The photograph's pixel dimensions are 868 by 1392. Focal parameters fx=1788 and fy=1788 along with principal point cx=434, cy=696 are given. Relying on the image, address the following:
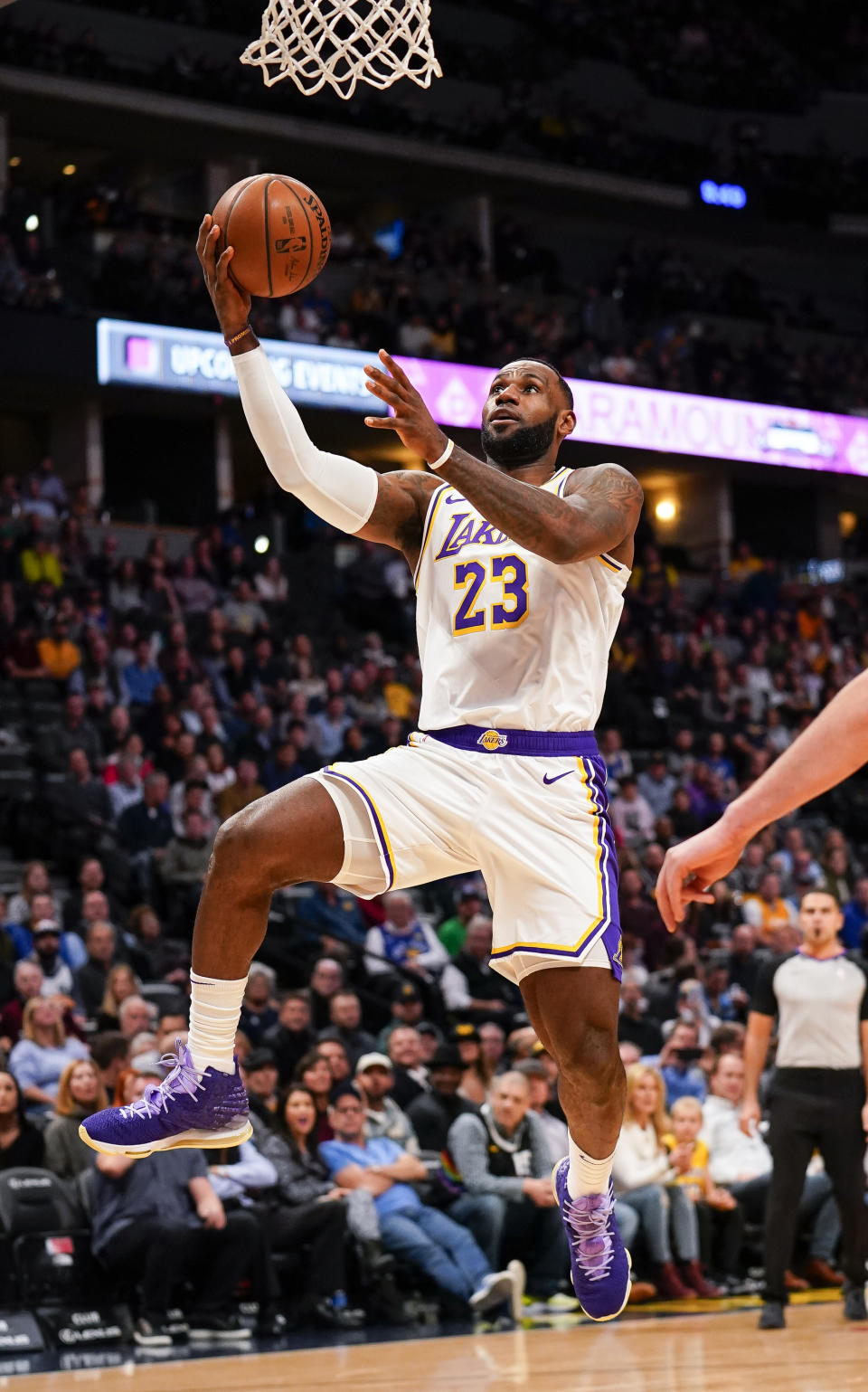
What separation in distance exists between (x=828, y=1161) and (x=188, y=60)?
18.6 metres

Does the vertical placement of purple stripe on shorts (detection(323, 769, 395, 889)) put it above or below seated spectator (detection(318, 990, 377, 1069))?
above

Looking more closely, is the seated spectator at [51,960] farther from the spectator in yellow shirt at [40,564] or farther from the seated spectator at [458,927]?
the spectator in yellow shirt at [40,564]

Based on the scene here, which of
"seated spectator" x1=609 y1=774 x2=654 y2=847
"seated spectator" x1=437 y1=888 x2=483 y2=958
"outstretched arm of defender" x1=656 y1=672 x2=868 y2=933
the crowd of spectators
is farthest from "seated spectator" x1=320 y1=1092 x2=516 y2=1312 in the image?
"seated spectator" x1=609 y1=774 x2=654 y2=847

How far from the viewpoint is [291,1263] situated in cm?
898

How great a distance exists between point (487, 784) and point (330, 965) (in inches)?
251

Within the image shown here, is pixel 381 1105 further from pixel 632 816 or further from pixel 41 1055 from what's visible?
pixel 632 816

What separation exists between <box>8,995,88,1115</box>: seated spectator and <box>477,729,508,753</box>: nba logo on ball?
198 inches

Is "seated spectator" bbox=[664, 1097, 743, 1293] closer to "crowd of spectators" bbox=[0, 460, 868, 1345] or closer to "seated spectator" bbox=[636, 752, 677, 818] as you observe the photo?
"crowd of spectators" bbox=[0, 460, 868, 1345]

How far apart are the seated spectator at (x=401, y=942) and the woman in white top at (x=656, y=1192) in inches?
104

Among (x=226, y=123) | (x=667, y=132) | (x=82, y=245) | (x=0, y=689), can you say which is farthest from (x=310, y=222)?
(x=667, y=132)

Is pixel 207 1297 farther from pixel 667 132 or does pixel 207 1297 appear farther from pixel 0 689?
pixel 667 132

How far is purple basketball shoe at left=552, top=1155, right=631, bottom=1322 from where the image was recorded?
5184mm

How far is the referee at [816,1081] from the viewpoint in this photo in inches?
337

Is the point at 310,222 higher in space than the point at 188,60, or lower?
lower
